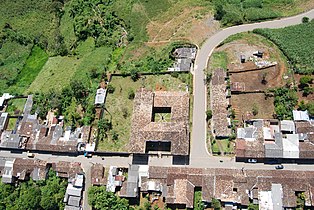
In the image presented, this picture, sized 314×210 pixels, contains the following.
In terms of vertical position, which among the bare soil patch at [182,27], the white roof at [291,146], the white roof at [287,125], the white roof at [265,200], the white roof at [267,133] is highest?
the bare soil patch at [182,27]

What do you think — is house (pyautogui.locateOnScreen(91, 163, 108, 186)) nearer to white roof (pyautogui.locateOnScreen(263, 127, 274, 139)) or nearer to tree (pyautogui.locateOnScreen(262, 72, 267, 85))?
white roof (pyautogui.locateOnScreen(263, 127, 274, 139))

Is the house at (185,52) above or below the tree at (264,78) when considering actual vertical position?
above

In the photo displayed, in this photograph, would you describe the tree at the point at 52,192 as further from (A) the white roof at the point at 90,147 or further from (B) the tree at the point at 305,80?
(B) the tree at the point at 305,80

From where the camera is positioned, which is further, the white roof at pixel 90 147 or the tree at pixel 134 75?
the tree at pixel 134 75

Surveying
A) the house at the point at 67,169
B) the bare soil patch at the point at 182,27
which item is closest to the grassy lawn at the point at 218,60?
the bare soil patch at the point at 182,27

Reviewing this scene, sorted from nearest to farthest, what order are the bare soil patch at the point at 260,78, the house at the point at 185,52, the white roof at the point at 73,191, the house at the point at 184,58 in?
the white roof at the point at 73,191 → the bare soil patch at the point at 260,78 → the house at the point at 184,58 → the house at the point at 185,52

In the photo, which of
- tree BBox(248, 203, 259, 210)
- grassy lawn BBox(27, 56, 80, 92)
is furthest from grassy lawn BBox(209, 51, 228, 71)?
grassy lawn BBox(27, 56, 80, 92)
